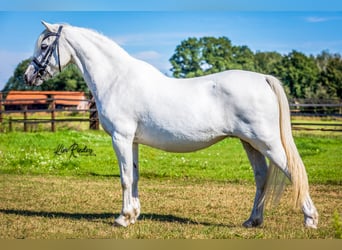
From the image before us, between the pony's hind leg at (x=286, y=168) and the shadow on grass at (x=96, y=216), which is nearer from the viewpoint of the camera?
the pony's hind leg at (x=286, y=168)

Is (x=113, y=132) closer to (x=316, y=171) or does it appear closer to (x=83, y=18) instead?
(x=83, y=18)

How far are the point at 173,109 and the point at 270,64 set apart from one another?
6396 mm

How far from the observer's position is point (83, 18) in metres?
8.48

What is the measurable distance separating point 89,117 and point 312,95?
524 centimetres

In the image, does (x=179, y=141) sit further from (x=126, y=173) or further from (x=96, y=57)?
(x=96, y=57)

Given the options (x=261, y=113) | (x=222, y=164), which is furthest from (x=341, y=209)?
(x=222, y=164)

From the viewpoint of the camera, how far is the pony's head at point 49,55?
19.7ft

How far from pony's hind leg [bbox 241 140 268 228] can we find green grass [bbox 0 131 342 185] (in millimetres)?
3785

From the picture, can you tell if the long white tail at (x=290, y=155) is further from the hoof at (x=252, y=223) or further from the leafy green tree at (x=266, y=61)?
the leafy green tree at (x=266, y=61)

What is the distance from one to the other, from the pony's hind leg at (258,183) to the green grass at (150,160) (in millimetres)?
3785
